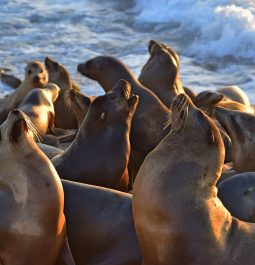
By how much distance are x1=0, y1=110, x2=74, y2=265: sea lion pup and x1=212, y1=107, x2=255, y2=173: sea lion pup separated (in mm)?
2516

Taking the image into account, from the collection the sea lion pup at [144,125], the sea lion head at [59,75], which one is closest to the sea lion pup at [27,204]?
the sea lion pup at [144,125]

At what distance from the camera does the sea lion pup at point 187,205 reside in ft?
16.4

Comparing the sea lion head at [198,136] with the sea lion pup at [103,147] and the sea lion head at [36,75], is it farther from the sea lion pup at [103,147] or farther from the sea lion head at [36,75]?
the sea lion head at [36,75]

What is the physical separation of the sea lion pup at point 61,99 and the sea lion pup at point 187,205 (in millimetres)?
5274

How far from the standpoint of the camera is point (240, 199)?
5.93 metres

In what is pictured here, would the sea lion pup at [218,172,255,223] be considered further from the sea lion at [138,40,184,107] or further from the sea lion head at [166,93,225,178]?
the sea lion at [138,40,184,107]

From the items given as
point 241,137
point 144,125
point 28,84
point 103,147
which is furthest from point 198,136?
point 28,84

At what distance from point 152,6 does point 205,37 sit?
4059mm

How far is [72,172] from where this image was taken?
6637mm

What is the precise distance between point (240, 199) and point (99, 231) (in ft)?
3.57

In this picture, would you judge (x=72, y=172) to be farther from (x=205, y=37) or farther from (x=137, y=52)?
(x=205, y=37)

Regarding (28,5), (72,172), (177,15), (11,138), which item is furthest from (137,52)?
(11,138)

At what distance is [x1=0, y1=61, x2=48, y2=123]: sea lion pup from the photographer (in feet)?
36.6

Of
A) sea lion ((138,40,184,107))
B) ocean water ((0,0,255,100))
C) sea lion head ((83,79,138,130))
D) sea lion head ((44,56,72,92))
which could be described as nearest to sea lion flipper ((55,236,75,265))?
sea lion head ((83,79,138,130))
